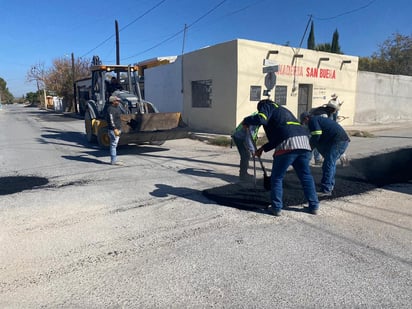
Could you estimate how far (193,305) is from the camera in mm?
2668

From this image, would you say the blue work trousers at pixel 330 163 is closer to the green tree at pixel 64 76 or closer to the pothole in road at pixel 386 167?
the pothole in road at pixel 386 167

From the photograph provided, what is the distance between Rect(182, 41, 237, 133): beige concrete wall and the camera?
1352cm

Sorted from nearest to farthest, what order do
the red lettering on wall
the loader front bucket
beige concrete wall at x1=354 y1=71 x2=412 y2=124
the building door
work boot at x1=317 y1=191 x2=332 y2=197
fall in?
work boot at x1=317 y1=191 x2=332 y2=197
the loader front bucket
the red lettering on wall
the building door
beige concrete wall at x1=354 y1=71 x2=412 y2=124

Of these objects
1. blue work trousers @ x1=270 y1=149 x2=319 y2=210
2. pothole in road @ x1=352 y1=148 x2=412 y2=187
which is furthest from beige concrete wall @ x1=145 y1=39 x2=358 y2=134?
blue work trousers @ x1=270 y1=149 x2=319 y2=210

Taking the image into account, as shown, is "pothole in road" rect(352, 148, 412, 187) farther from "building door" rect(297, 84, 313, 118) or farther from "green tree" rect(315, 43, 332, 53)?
"green tree" rect(315, 43, 332, 53)

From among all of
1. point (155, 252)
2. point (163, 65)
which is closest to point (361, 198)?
point (155, 252)

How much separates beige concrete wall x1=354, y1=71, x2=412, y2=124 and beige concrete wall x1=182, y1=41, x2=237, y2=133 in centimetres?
938

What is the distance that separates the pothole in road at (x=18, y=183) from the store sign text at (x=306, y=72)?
11.0 metres

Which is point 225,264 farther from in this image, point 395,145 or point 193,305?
point 395,145

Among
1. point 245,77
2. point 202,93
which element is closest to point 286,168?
point 245,77


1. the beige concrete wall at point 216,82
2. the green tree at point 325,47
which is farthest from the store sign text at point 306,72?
the green tree at point 325,47

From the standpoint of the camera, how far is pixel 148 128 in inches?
364

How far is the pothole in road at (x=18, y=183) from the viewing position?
6.04m

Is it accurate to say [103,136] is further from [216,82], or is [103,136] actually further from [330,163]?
[330,163]
